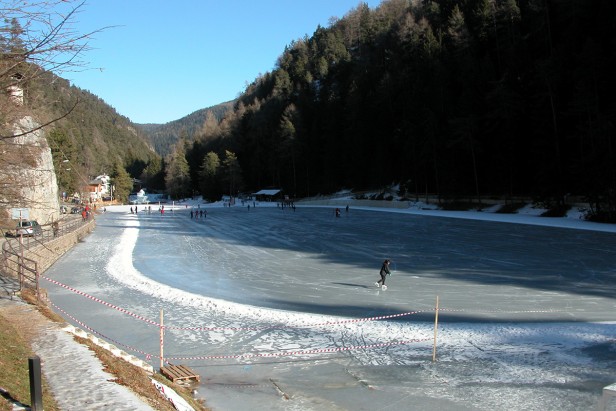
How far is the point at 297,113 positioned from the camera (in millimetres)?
109125

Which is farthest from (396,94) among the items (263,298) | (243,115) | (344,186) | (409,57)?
(263,298)

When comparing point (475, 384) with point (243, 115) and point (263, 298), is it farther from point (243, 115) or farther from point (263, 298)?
point (243, 115)

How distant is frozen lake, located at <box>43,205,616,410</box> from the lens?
7.68 m

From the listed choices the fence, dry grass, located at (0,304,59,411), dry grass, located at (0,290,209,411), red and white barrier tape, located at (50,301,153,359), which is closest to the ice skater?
red and white barrier tape, located at (50,301,153,359)

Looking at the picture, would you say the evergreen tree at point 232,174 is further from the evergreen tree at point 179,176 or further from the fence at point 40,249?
the fence at point 40,249

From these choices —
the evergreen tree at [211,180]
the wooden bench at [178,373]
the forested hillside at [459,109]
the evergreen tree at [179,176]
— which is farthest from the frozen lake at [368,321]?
the evergreen tree at [179,176]

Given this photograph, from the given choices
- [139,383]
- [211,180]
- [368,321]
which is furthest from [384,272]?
[211,180]

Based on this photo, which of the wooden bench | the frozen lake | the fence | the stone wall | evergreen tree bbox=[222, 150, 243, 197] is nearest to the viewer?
the frozen lake

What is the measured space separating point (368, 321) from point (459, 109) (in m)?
54.2

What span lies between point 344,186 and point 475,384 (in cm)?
8581

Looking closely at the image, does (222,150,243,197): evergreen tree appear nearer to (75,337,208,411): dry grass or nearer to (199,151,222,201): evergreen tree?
(199,151,222,201): evergreen tree

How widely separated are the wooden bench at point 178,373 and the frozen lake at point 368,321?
31cm

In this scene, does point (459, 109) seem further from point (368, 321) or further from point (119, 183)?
point (119, 183)

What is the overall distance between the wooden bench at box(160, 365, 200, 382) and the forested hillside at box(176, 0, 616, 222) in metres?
35.9
